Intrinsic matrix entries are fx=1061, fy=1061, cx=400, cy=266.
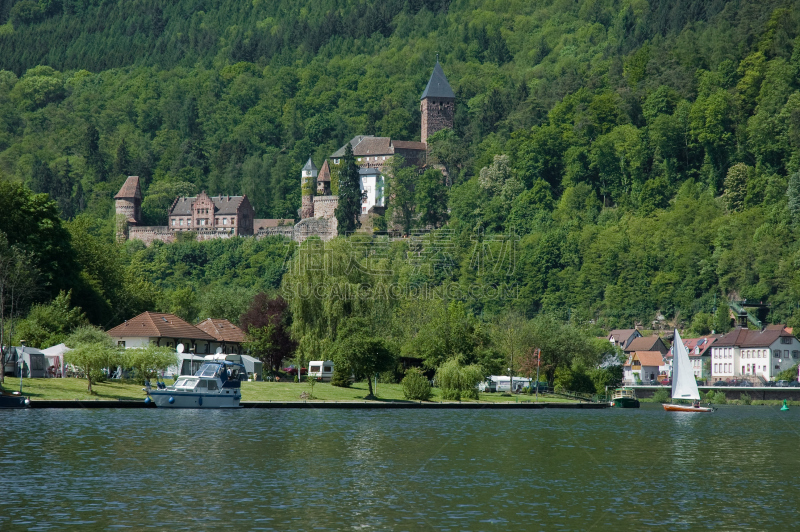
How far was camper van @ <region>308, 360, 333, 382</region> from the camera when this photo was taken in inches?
3361

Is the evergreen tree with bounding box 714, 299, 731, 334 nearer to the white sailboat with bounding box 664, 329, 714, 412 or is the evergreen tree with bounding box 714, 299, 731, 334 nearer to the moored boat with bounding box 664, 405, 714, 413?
the white sailboat with bounding box 664, 329, 714, 412

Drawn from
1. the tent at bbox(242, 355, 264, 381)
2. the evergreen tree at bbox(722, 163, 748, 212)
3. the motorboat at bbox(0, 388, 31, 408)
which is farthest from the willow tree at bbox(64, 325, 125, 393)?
the evergreen tree at bbox(722, 163, 748, 212)

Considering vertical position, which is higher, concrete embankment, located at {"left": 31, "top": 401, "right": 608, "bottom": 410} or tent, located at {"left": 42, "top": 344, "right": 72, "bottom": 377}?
tent, located at {"left": 42, "top": 344, "right": 72, "bottom": 377}

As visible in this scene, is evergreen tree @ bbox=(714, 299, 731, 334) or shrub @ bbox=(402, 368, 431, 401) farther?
evergreen tree @ bbox=(714, 299, 731, 334)

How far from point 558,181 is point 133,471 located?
164 metres

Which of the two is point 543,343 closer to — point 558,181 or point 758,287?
point 758,287

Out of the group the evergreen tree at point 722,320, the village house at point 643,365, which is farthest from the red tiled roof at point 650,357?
the evergreen tree at point 722,320

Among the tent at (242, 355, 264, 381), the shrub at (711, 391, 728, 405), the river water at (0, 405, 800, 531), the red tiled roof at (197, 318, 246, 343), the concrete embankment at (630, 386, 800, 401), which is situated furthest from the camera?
the shrub at (711, 391, 728, 405)

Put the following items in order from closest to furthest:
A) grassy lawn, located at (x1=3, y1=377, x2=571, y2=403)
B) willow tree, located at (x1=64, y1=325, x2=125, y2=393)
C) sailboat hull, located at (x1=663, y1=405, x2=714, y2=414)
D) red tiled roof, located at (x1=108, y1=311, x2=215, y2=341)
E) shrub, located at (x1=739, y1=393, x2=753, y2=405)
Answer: willow tree, located at (x1=64, y1=325, x2=125, y2=393) < grassy lawn, located at (x1=3, y1=377, x2=571, y2=403) < red tiled roof, located at (x1=108, y1=311, x2=215, y2=341) < sailboat hull, located at (x1=663, y1=405, x2=714, y2=414) < shrub, located at (x1=739, y1=393, x2=753, y2=405)

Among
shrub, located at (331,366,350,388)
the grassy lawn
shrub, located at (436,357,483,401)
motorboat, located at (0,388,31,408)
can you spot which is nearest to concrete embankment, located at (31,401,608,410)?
motorboat, located at (0,388,31,408)

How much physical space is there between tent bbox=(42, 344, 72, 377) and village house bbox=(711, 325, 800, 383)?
318ft

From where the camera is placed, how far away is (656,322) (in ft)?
523

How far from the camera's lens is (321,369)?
85875 millimetres

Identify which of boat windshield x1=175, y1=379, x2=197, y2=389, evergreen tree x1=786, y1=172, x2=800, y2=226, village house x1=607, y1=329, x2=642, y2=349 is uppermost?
evergreen tree x1=786, y1=172, x2=800, y2=226
